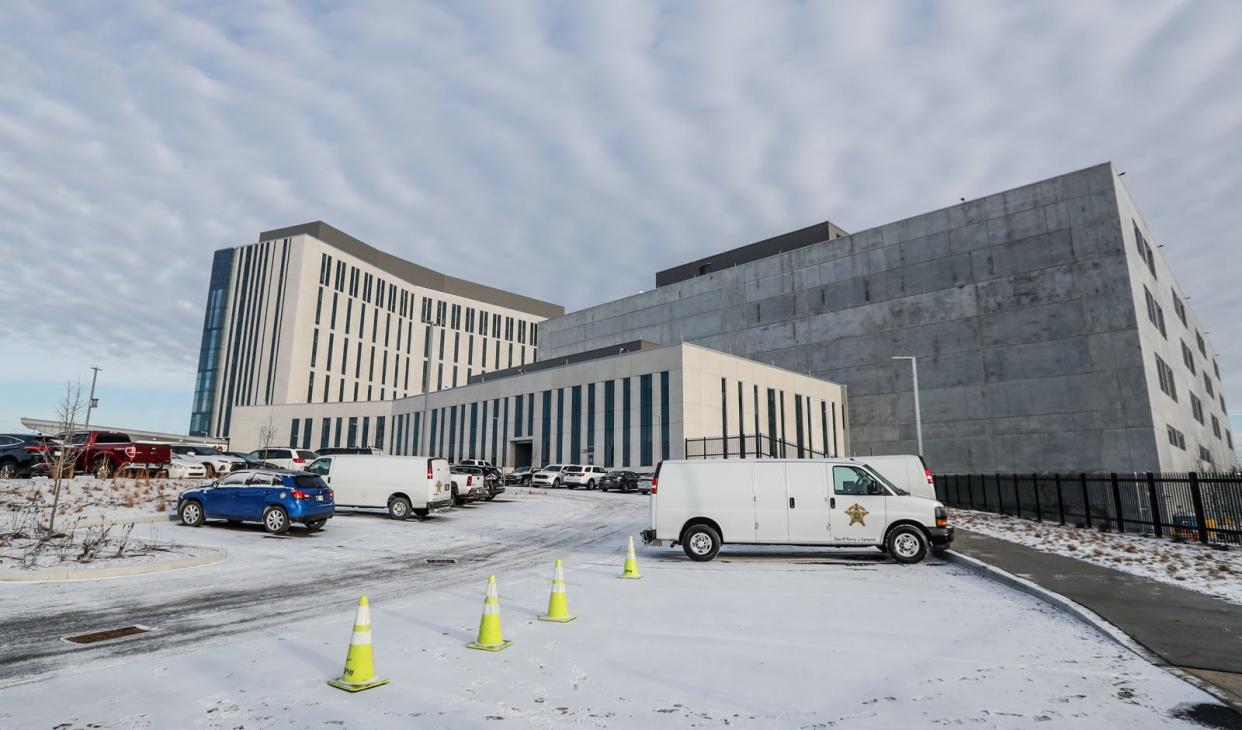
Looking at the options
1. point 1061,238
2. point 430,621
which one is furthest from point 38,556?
point 1061,238

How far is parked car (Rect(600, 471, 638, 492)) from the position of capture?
40.5m

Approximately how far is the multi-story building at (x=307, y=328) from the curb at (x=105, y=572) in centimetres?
8311

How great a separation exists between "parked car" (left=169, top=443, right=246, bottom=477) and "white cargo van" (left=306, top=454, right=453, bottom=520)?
11258mm

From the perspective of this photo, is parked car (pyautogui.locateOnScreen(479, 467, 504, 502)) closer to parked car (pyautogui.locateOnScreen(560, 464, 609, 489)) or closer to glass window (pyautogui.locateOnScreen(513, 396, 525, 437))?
parked car (pyautogui.locateOnScreen(560, 464, 609, 489))

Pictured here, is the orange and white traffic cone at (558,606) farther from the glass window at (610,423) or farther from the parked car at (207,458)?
the glass window at (610,423)

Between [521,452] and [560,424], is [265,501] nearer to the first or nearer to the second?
[560,424]

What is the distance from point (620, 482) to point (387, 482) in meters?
20.6

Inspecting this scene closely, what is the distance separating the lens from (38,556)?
12.3m

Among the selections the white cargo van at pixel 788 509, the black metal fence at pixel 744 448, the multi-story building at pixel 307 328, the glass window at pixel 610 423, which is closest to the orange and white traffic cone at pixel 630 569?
the white cargo van at pixel 788 509

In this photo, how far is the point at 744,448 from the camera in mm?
42281

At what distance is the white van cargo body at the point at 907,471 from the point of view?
16734mm

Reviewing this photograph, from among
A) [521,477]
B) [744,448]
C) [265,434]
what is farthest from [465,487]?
[265,434]

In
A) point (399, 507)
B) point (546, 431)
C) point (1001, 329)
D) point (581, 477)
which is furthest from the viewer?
point (546, 431)

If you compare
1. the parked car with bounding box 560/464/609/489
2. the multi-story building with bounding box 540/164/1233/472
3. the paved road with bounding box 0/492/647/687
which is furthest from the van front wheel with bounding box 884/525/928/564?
the multi-story building with bounding box 540/164/1233/472
